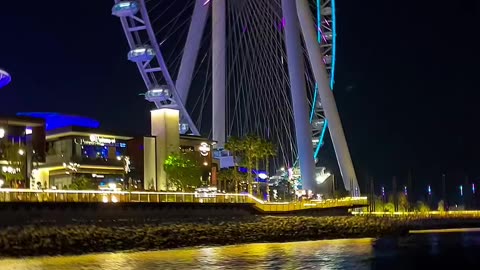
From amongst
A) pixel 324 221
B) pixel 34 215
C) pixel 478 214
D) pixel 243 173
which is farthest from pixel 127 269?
pixel 478 214

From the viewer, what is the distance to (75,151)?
80750mm

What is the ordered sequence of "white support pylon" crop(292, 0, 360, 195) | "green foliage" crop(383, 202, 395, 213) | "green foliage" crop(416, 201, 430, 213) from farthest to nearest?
"green foliage" crop(416, 201, 430, 213), "green foliage" crop(383, 202, 395, 213), "white support pylon" crop(292, 0, 360, 195)

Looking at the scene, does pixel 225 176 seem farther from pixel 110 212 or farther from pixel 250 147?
pixel 110 212

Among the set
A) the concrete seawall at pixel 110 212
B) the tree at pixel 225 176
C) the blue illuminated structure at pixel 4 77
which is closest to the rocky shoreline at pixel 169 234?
the concrete seawall at pixel 110 212

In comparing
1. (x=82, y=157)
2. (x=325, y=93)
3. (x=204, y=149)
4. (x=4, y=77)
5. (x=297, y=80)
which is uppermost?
(x=4, y=77)

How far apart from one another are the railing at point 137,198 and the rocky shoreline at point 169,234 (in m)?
7.03

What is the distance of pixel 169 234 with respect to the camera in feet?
123

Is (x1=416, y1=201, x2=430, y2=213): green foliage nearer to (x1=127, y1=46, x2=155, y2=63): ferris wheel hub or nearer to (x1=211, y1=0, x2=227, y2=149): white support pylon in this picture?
(x1=211, y1=0, x2=227, y2=149): white support pylon

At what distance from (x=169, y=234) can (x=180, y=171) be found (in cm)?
3192

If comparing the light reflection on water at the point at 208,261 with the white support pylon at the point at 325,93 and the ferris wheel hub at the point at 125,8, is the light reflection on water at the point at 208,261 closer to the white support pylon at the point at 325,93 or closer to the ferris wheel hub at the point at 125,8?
the white support pylon at the point at 325,93

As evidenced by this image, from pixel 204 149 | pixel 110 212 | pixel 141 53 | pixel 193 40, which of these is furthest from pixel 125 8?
pixel 110 212

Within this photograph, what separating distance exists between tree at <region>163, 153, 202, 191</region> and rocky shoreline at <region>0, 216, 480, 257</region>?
71.7ft

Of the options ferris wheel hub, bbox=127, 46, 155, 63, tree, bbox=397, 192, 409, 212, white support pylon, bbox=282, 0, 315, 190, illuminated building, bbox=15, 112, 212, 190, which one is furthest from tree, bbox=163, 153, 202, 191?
tree, bbox=397, 192, 409, 212

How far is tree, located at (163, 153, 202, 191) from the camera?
69438 millimetres
